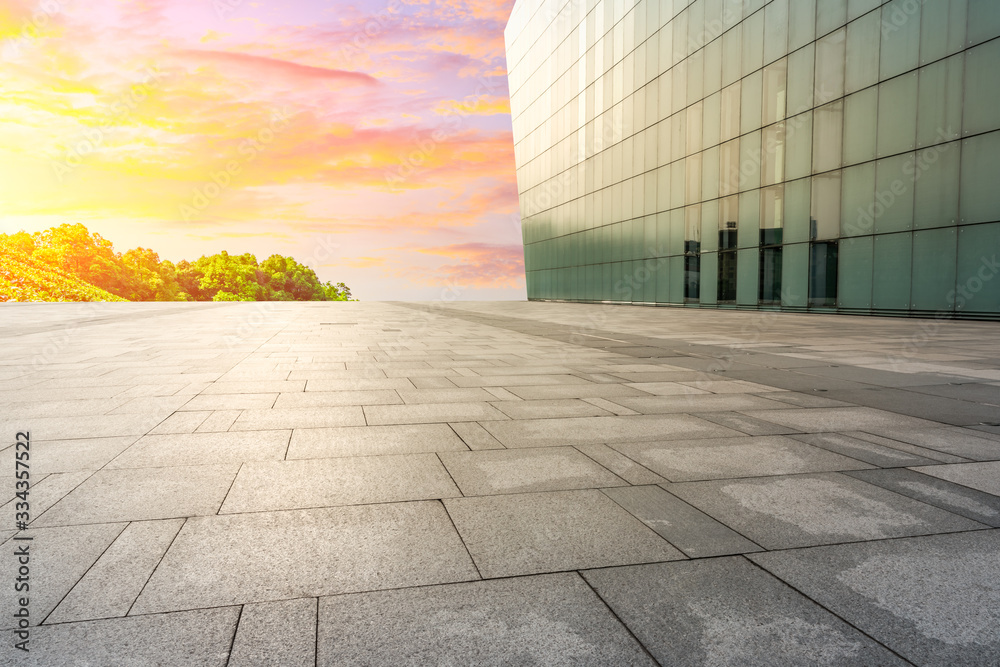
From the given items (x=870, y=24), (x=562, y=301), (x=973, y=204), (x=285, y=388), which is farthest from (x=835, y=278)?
(x=562, y=301)

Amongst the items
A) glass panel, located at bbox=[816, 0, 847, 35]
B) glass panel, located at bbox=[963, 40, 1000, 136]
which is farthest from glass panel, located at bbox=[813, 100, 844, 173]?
glass panel, located at bbox=[963, 40, 1000, 136]

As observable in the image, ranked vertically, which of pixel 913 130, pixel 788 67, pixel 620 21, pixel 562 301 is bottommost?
pixel 562 301

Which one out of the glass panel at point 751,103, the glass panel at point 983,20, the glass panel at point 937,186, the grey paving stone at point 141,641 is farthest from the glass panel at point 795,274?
the grey paving stone at point 141,641

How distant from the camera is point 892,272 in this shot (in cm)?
2095

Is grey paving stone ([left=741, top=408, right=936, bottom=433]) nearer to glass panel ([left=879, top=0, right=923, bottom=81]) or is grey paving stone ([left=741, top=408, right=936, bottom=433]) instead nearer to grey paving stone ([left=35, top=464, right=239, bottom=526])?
grey paving stone ([left=35, top=464, right=239, bottom=526])

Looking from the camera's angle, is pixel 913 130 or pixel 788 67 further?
pixel 788 67

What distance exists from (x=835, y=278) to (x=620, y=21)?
23.4 metres

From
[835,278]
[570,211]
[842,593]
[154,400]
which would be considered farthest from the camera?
[570,211]

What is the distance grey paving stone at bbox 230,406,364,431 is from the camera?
18.9 ft

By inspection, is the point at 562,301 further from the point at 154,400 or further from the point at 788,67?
the point at 154,400

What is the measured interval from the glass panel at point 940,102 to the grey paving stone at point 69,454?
75.2 ft

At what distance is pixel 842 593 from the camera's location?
104 inches

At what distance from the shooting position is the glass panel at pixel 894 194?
67.2 ft

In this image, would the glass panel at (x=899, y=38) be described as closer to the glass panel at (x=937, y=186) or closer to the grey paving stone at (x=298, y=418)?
the glass panel at (x=937, y=186)
